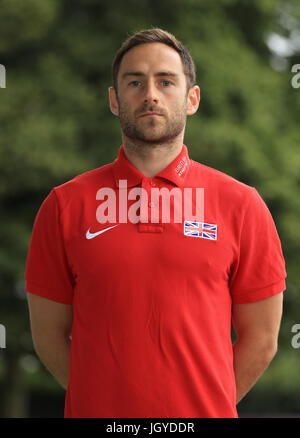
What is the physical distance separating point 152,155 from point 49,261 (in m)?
0.49

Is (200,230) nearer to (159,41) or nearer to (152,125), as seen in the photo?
(152,125)

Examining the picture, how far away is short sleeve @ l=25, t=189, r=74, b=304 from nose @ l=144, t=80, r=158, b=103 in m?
0.45

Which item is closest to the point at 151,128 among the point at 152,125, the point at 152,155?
the point at 152,125

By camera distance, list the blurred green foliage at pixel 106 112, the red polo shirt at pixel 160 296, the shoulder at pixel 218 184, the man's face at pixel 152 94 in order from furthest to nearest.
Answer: the blurred green foliage at pixel 106 112 → the shoulder at pixel 218 184 → the man's face at pixel 152 94 → the red polo shirt at pixel 160 296

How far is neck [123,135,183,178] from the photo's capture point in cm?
227

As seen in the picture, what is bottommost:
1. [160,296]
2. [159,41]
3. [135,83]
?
[160,296]

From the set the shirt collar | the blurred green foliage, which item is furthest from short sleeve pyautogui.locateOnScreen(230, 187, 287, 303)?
the blurred green foliage

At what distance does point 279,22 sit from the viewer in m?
9.34

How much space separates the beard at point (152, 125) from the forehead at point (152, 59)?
118mm

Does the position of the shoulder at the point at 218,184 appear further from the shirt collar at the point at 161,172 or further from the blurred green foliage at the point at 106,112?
the blurred green foliage at the point at 106,112

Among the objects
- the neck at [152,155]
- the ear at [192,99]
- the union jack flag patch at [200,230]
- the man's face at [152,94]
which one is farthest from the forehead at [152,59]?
the union jack flag patch at [200,230]

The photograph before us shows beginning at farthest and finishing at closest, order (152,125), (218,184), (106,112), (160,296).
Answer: (106,112), (218,184), (152,125), (160,296)

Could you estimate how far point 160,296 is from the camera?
82.2 inches

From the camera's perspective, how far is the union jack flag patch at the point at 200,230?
2.16 metres
